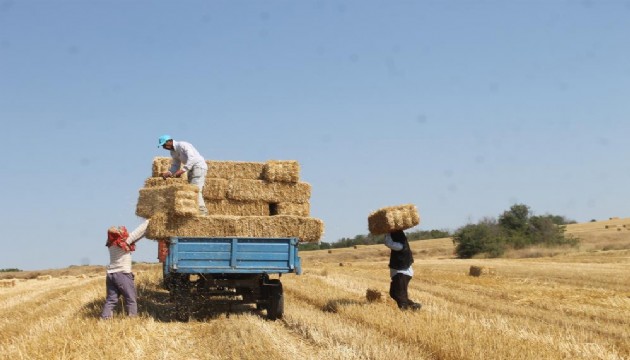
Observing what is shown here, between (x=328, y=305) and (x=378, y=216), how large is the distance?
76.4 inches

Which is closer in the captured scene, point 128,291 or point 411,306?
point 128,291

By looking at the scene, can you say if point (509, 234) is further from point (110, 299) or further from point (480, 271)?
point (110, 299)

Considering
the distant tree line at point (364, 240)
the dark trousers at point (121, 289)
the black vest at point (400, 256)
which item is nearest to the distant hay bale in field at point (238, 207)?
the black vest at point (400, 256)

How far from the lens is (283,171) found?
1331 cm

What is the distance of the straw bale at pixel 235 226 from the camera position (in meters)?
11.5

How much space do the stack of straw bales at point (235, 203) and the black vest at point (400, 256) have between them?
150cm

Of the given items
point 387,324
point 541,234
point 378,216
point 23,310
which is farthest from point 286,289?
point 541,234

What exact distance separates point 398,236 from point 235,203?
10.6 ft

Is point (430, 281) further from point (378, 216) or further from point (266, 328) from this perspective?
point (266, 328)

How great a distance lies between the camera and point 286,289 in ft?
55.4

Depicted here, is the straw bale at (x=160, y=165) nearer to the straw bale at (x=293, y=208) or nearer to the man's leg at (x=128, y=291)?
the straw bale at (x=293, y=208)

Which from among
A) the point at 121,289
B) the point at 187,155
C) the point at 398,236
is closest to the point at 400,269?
the point at 398,236

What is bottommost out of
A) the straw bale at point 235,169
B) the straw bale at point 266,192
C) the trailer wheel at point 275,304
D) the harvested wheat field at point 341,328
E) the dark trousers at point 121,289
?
the harvested wheat field at point 341,328

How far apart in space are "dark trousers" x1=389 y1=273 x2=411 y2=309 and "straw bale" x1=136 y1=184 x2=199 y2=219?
3833 millimetres
